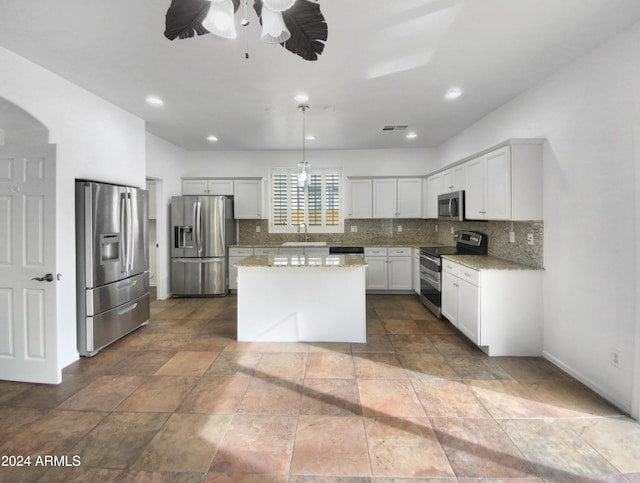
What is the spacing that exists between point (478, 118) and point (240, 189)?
4.03m

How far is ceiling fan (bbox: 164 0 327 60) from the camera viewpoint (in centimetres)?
141

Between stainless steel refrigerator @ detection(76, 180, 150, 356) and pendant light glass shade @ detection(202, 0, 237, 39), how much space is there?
2409mm

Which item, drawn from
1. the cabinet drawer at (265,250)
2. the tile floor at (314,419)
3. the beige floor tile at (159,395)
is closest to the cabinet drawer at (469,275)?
the tile floor at (314,419)

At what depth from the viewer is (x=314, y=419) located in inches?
83.7

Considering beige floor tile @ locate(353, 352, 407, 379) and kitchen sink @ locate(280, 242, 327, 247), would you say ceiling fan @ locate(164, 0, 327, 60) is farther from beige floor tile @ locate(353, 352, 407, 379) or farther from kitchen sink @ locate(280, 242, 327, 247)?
kitchen sink @ locate(280, 242, 327, 247)

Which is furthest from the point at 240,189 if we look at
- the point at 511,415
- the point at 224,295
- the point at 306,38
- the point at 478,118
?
the point at 511,415

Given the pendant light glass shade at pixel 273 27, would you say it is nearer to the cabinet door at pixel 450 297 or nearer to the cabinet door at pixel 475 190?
the cabinet door at pixel 475 190

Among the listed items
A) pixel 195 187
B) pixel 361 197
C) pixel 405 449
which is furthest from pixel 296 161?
pixel 405 449

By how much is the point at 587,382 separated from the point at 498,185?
1.92 metres

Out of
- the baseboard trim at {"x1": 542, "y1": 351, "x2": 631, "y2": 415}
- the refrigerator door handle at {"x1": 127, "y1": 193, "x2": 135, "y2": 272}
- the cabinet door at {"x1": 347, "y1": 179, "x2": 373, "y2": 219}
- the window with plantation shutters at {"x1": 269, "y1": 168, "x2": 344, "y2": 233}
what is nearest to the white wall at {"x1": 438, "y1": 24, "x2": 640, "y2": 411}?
the baseboard trim at {"x1": 542, "y1": 351, "x2": 631, "y2": 415}

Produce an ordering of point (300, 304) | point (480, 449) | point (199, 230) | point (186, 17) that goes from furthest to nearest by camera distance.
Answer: point (199, 230)
point (300, 304)
point (480, 449)
point (186, 17)

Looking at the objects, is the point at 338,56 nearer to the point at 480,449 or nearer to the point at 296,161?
the point at 480,449

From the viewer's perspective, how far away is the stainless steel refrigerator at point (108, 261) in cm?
304

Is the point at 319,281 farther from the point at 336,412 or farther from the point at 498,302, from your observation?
the point at 498,302
